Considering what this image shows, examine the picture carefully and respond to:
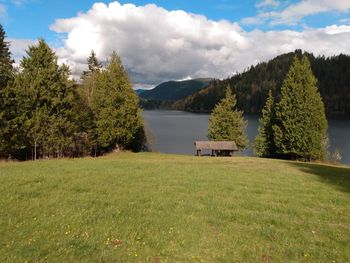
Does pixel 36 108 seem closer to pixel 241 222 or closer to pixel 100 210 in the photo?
pixel 100 210

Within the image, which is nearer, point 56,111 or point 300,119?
point 56,111

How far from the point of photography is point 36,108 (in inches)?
1457

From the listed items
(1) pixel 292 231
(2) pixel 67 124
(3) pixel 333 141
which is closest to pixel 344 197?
(1) pixel 292 231

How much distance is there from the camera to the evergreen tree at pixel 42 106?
35625 millimetres

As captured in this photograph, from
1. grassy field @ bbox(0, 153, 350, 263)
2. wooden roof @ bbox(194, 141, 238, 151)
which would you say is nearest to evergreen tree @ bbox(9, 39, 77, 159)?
wooden roof @ bbox(194, 141, 238, 151)

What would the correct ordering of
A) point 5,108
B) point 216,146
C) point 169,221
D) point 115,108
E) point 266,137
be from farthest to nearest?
point 266,137 < point 216,146 < point 115,108 < point 5,108 < point 169,221

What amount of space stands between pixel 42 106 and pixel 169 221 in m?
31.3

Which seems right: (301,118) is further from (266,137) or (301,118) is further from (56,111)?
(56,111)

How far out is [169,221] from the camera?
34.9ft

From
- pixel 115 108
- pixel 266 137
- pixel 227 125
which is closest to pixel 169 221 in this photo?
pixel 115 108

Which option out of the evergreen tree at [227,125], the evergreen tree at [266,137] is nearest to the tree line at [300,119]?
the evergreen tree at [266,137]

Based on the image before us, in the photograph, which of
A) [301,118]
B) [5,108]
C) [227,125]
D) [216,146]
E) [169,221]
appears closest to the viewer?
[169,221]

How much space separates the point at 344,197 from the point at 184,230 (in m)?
8.87

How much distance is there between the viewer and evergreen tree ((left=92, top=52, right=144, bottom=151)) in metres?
45.9
